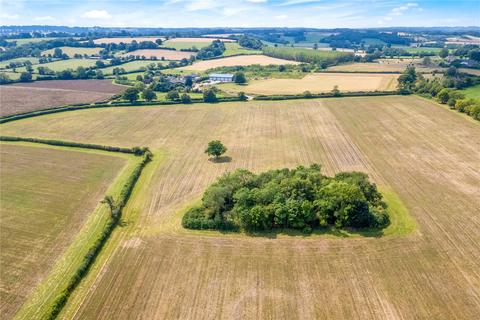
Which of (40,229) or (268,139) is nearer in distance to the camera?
(40,229)

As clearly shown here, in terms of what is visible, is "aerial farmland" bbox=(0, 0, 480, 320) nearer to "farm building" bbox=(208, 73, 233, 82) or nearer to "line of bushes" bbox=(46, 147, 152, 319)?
"line of bushes" bbox=(46, 147, 152, 319)

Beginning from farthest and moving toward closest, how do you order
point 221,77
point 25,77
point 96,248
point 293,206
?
point 221,77 < point 25,77 < point 293,206 < point 96,248

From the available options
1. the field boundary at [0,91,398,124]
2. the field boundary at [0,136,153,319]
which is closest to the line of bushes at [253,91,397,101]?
the field boundary at [0,91,398,124]

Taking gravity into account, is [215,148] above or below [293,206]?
below

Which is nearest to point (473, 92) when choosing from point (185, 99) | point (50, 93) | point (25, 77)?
point (185, 99)

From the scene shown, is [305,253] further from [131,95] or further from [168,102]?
[131,95]

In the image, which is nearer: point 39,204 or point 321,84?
point 39,204

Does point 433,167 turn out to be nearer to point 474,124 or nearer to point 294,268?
point 474,124

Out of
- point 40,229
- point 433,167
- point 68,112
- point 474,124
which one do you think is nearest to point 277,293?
point 40,229

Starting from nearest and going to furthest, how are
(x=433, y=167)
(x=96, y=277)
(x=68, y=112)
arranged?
(x=96, y=277), (x=433, y=167), (x=68, y=112)
